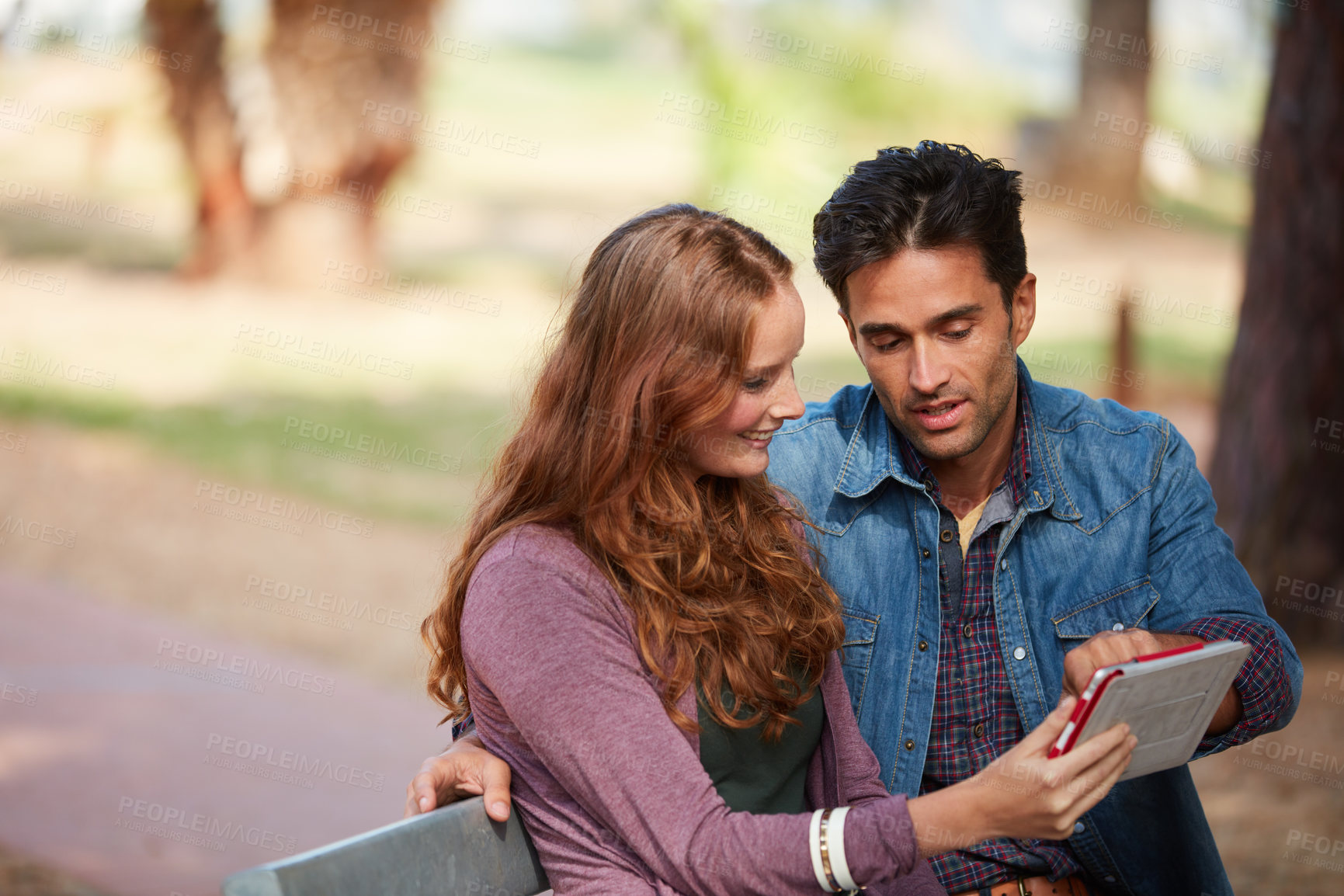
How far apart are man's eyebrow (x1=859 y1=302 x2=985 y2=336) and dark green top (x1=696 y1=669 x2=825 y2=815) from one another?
2.54 ft

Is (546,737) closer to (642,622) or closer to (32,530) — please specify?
(642,622)

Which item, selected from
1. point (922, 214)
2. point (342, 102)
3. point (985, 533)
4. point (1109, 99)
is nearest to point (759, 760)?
point (985, 533)

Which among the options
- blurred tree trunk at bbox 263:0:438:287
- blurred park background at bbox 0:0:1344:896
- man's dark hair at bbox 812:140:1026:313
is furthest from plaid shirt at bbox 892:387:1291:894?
blurred tree trunk at bbox 263:0:438:287

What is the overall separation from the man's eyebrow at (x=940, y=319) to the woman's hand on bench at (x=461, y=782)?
→ 3.86 ft

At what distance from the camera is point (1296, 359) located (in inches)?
253

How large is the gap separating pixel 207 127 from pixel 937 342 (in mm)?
13715

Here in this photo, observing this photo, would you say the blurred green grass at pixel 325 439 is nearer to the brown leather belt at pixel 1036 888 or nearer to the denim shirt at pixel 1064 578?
the denim shirt at pixel 1064 578

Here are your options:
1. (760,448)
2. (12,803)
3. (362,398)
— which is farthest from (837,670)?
(362,398)

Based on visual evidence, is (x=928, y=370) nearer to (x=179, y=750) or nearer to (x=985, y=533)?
(x=985, y=533)

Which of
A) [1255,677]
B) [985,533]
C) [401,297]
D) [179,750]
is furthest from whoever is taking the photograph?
[401,297]

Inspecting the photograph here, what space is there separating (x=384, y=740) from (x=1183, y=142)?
1459 centimetres

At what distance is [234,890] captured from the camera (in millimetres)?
1711

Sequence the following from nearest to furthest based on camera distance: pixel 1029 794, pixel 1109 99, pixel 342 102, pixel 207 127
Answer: pixel 1029 794, pixel 342 102, pixel 207 127, pixel 1109 99

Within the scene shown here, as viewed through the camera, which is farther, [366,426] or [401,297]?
[401,297]
